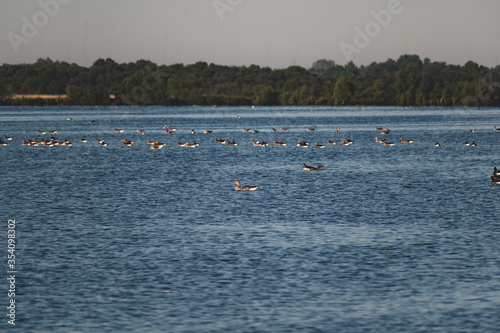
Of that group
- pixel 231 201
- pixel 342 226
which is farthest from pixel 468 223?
pixel 231 201

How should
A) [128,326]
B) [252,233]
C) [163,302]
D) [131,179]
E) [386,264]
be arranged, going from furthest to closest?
[131,179]
[252,233]
[386,264]
[163,302]
[128,326]

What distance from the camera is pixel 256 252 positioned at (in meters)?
27.3

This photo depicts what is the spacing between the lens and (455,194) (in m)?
44.0

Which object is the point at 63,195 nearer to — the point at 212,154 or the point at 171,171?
the point at 171,171

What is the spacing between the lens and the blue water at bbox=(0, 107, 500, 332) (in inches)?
789

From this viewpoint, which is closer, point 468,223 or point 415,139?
point 468,223

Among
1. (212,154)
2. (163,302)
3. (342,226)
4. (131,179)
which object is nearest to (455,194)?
(342,226)

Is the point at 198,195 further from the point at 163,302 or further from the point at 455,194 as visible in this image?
the point at 163,302

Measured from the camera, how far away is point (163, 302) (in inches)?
834

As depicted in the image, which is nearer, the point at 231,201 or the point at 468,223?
the point at 468,223

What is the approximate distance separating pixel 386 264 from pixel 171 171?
125 feet

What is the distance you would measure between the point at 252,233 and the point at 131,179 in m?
25.3

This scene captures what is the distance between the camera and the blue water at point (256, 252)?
789 inches

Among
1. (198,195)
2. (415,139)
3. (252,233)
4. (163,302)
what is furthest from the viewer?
(415,139)
